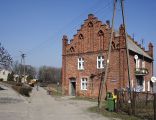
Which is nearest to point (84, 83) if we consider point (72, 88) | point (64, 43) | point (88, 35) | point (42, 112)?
point (72, 88)

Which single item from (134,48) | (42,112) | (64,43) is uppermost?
(64,43)

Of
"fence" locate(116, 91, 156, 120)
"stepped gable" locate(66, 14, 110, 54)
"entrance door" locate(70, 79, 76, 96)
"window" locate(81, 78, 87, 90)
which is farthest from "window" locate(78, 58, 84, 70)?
"fence" locate(116, 91, 156, 120)

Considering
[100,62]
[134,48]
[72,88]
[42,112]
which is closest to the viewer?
[42,112]

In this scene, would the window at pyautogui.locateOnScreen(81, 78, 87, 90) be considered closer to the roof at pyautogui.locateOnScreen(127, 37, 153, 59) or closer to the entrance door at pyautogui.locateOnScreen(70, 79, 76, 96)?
the entrance door at pyautogui.locateOnScreen(70, 79, 76, 96)

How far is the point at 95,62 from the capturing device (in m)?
38.9

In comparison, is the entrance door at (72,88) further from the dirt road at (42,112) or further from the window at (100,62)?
the dirt road at (42,112)

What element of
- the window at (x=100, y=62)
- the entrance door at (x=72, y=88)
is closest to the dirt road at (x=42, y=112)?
the window at (x=100, y=62)

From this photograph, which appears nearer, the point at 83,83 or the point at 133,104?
the point at 133,104

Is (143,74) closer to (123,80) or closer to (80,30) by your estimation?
(123,80)

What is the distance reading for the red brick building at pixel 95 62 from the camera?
118 feet

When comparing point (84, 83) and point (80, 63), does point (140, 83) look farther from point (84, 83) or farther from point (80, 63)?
point (80, 63)

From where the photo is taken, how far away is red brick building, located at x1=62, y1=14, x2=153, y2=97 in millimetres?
36000

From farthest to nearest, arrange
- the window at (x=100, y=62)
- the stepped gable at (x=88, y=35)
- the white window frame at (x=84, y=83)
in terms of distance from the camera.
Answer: the white window frame at (x=84, y=83) → the stepped gable at (x=88, y=35) → the window at (x=100, y=62)

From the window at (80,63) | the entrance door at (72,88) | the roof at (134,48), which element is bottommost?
the entrance door at (72,88)
